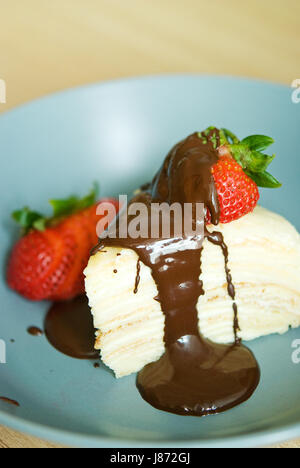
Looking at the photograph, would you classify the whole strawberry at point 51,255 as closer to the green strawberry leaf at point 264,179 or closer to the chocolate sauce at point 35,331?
the chocolate sauce at point 35,331

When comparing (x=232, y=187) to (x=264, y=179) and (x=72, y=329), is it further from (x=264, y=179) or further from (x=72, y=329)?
(x=72, y=329)

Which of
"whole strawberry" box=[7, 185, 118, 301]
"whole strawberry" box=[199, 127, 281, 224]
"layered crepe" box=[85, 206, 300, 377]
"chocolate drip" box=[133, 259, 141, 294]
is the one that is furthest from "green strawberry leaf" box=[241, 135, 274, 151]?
"whole strawberry" box=[7, 185, 118, 301]

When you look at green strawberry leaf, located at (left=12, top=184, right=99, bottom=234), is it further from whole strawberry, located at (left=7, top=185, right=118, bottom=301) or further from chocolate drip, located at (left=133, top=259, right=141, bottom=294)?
chocolate drip, located at (left=133, top=259, right=141, bottom=294)

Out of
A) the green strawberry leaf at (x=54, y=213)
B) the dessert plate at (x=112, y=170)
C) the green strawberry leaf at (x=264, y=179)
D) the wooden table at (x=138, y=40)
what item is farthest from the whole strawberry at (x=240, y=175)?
the wooden table at (x=138, y=40)

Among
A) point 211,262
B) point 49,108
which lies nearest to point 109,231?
point 211,262

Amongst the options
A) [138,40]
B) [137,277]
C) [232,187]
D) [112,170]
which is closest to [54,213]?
[112,170]
